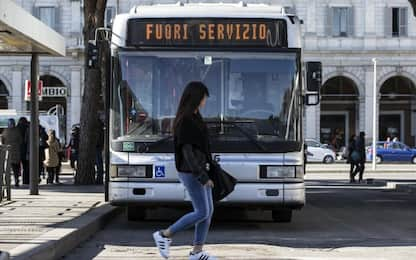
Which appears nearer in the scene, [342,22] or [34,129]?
[34,129]

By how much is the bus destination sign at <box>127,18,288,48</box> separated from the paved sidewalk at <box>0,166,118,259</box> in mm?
2838

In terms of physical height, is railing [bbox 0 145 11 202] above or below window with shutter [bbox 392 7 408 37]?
below

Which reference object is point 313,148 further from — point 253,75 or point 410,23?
point 253,75

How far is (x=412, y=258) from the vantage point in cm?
972

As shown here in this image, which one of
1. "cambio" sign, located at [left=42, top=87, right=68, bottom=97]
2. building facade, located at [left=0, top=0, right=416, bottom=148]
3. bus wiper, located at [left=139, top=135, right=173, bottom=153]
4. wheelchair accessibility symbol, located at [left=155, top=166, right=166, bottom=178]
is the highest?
building facade, located at [left=0, top=0, right=416, bottom=148]

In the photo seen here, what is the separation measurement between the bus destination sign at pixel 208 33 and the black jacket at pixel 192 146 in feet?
11.6

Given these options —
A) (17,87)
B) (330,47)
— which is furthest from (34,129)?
(330,47)

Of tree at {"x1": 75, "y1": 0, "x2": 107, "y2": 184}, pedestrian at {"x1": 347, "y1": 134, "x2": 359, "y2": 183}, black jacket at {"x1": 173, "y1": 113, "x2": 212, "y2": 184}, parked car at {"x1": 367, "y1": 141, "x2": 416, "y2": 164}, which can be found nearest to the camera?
black jacket at {"x1": 173, "y1": 113, "x2": 212, "y2": 184}

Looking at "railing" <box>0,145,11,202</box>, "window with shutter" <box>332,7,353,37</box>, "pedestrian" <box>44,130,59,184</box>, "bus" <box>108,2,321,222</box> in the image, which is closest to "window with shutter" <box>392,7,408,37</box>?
"window with shutter" <box>332,7,353,37</box>

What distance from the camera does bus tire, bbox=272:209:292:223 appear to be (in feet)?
43.7

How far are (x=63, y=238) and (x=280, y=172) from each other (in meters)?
3.38

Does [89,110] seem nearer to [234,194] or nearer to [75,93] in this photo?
[234,194]

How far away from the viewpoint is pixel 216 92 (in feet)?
39.2

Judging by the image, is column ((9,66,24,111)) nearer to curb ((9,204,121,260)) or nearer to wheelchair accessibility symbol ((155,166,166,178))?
curb ((9,204,121,260))
